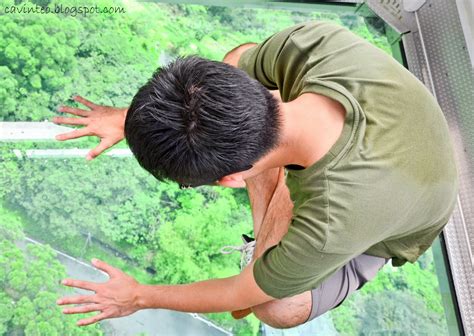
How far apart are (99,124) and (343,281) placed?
39.6 inches

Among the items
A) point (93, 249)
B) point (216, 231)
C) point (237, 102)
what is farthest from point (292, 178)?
point (93, 249)

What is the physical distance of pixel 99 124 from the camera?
1.77 m

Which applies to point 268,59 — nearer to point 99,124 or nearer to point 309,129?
point 309,129

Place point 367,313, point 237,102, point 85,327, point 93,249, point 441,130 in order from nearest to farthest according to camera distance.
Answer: point 237,102 < point 441,130 < point 85,327 < point 93,249 < point 367,313

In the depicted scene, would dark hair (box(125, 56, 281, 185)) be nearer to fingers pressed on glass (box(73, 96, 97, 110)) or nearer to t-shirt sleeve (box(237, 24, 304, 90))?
A: t-shirt sleeve (box(237, 24, 304, 90))

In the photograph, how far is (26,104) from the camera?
6.11 feet

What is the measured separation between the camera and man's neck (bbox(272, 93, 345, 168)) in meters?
1.07

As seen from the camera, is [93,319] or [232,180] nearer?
[232,180]

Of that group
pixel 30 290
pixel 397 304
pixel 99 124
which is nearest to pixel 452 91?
pixel 397 304

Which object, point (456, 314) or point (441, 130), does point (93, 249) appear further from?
point (456, 314)

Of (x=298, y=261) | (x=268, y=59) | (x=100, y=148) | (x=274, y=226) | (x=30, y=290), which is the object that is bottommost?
(x=30, y=290)

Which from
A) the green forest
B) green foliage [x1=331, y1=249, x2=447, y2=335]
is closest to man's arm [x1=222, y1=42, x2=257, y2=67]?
the green forest

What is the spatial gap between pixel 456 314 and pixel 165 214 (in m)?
1.24

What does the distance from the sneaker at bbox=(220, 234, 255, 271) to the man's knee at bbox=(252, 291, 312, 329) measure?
0.23 metres
